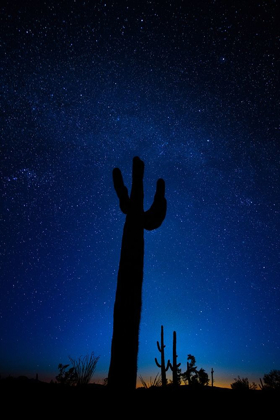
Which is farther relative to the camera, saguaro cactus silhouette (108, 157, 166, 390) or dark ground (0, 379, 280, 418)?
saguaro cactus silhouette (108, 157, 166, 390)

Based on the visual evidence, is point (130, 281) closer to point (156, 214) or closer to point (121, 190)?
point (156, 214)

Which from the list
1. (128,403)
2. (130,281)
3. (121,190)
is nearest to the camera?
(128,403)

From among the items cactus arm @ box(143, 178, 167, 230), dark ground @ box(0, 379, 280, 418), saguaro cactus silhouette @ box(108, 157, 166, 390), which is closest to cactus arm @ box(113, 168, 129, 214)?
saguaro cactus silhouette @ box(108, 157, 166, 390)

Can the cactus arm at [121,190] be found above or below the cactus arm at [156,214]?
above

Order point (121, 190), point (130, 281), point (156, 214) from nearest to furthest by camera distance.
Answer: point (130, 281) < point (156, 214) < point (121, 190)

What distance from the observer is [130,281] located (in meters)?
4.11

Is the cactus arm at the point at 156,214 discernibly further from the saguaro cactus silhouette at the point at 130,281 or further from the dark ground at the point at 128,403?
the dark ground at the point at 128,403

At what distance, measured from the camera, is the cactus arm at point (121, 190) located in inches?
215

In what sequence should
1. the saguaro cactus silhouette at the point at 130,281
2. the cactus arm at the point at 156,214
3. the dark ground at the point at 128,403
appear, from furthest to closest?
the cactus arm at the point at 156,214
the saguaro cactus silhouette at the point at 130,281
the dark ground at the point at 128,403

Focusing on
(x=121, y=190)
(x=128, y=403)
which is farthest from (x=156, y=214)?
(x=128, y=403)

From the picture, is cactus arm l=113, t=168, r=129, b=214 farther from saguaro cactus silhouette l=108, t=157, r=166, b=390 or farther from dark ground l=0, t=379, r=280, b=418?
dark ground l=0, t=379, r=280, b=418

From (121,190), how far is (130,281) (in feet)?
7.40

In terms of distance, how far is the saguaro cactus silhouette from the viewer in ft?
11.7

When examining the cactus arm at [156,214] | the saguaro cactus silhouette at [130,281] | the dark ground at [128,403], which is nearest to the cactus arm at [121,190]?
the saguaro cactus silhouette at [130,281]
